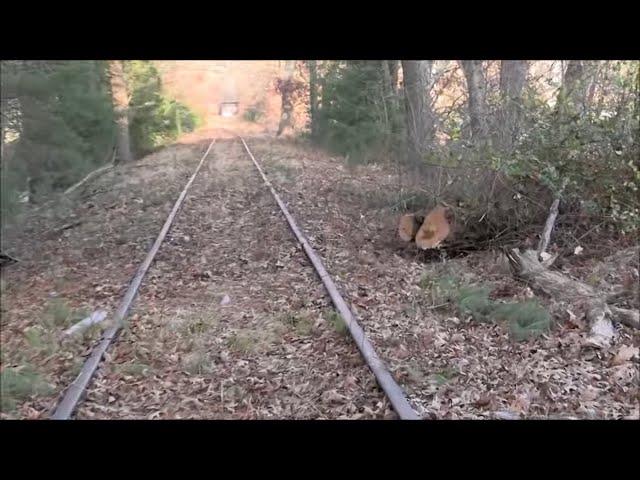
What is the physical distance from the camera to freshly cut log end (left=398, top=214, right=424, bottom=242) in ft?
21.9

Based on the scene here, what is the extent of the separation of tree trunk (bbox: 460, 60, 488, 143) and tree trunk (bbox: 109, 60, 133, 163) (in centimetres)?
375

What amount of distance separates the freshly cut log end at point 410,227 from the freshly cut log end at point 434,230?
0.16m

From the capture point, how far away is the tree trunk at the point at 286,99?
6.31m

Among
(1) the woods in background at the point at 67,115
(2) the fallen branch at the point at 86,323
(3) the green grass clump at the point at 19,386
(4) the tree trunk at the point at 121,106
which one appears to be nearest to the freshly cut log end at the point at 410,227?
(1) the woods in background at the point at 67,115

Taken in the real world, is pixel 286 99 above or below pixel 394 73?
below

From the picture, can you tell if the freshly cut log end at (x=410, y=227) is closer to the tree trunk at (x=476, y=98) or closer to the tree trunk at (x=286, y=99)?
the tree trunk at (x=476, y=98)

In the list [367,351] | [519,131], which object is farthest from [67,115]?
[519,131]

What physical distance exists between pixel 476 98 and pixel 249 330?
4.06m

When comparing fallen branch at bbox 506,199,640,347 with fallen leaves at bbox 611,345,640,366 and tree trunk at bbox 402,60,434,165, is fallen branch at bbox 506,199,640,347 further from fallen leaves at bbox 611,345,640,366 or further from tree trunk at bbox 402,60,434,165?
tree trunk at bbox 402,60,434,165

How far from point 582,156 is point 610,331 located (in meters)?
1.87

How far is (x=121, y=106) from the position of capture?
4602 millimetres

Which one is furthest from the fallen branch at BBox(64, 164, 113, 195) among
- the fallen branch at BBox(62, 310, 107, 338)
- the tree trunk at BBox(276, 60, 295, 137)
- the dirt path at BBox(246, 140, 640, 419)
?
the dirt path at BBox(246, 140, 640, 419)

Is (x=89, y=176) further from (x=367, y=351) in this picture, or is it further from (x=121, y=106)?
(x=367, y=351)

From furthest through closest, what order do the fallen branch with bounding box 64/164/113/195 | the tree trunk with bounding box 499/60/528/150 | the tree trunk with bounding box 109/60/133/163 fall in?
the tree trunk with bounding box 499/60/528/150 < the fallen branch with bounding box 64/164/113/195 < the tree trunk with bounding box 109/60/133/163
